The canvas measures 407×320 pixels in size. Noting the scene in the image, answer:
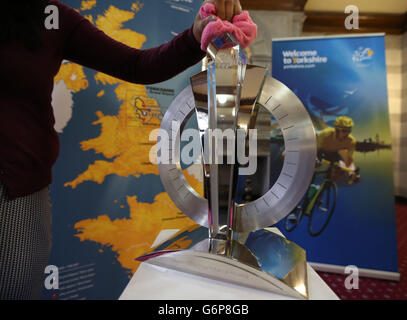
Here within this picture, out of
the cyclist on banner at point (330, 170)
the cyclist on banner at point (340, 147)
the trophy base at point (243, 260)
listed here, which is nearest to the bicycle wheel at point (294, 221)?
the cyclist on banner at point (330, 170)

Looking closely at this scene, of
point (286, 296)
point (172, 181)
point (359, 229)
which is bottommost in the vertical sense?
point (359, 229)

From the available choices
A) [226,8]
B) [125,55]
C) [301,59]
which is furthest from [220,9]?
[301,59]

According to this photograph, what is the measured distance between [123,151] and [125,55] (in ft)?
2.40

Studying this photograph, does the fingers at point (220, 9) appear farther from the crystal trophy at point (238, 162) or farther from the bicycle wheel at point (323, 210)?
the bicycle wheel at point (323, 210)

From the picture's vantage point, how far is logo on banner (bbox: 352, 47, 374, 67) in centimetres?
170

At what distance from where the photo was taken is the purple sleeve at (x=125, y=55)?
0.58 metres

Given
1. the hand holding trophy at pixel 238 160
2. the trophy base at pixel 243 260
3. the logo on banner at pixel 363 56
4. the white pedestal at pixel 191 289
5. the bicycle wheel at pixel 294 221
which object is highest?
the logo on banner at pixel 363 56

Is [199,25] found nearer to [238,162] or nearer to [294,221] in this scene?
[238,162]

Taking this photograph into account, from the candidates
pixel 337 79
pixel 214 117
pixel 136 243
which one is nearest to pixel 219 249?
pixel 214 117

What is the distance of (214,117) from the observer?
1.52ft

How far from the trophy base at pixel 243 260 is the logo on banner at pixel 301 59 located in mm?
Answer: 1703

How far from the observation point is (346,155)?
1779 millimetres
